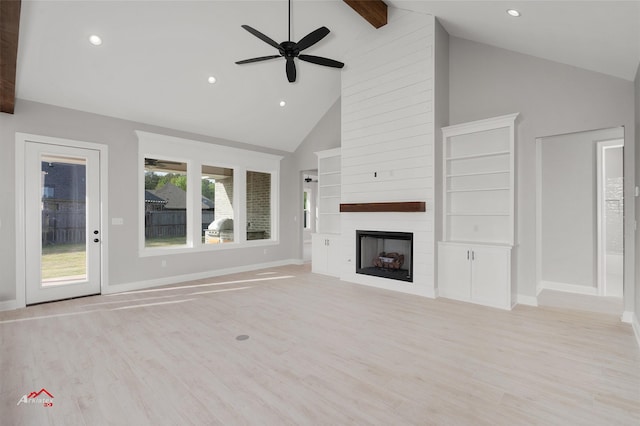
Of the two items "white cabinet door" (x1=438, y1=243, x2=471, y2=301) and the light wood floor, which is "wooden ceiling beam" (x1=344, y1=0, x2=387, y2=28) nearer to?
"white cabinet door" (x1=438, y1=243, x2=471, y2=301)

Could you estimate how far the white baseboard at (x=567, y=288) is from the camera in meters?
4.97

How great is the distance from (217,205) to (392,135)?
3.87 meters

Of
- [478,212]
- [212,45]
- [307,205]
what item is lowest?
[478,212]

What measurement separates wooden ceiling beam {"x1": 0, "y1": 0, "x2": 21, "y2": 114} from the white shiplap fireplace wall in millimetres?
4460

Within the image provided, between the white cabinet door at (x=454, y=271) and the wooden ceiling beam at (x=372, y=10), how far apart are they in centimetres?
368

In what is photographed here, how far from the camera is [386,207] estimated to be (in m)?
5.11

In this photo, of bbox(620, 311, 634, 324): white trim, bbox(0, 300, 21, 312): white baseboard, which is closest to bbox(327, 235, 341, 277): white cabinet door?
bbox(620, 311, 634, 324): white trim

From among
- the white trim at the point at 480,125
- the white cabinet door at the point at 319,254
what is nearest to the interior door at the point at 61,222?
the white cabinet door at the point at 319,254

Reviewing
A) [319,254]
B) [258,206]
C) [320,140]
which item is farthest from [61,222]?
[320,140]

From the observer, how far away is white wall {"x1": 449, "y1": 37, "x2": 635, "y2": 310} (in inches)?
149

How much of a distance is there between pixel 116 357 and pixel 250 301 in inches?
76.9

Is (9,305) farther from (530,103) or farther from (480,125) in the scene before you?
(530,103)

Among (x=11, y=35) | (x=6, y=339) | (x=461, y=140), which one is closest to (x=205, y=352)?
(x=6, y=339)

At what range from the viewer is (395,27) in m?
5.18
